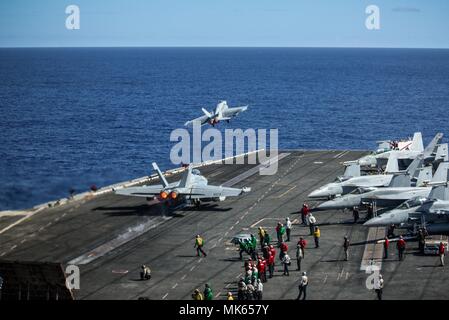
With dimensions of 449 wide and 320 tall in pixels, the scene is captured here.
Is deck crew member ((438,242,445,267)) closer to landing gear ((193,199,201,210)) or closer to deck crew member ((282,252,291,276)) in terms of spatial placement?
deck crew member ((282,252,291,276))

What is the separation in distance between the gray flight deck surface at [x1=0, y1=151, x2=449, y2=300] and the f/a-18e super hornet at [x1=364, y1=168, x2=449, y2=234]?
2.02m

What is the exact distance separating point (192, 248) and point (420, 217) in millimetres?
15561

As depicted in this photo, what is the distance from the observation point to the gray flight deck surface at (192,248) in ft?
150

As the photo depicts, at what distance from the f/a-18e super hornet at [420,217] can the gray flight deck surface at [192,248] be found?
6.64 feet

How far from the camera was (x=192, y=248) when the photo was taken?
55094 millimetres

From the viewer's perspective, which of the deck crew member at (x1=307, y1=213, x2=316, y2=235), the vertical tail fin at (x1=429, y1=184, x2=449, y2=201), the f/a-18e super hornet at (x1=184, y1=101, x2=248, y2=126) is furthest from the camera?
the f/a-18e super hornet at (x1=184, y1=101, x2=248, y2=126)

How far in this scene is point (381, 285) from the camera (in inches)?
1665

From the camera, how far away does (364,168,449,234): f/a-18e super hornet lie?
181ft

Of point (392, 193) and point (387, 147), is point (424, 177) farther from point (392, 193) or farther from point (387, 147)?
point (387, 147)

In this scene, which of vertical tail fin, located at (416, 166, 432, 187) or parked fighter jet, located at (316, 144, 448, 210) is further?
vertical tail fin, located at (416, 166, 432, 187)

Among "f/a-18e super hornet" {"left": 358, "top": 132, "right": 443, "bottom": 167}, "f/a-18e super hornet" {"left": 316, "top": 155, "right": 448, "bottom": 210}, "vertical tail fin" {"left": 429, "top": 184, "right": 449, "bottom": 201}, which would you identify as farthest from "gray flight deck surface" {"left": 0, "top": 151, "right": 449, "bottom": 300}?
"f/a-18e super hornet" {"left": 358, "top": 132, "right": 443, "bottom": 167}
